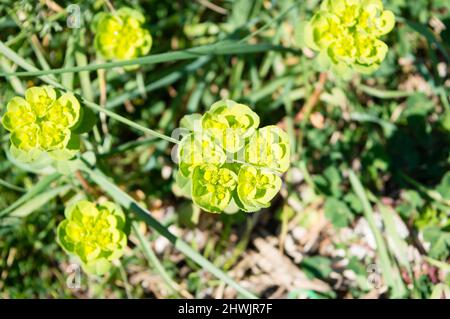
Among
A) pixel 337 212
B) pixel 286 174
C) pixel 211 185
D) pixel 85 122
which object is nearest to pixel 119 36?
pixel 85 122

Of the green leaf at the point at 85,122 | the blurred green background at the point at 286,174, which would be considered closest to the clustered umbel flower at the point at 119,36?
the blurred green background at the point at 286,174

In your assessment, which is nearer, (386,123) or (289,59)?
(386,123)

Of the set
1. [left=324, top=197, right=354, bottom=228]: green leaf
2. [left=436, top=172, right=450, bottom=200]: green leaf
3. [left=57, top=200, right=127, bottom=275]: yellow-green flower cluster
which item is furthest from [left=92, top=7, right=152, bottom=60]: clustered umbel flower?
[left=436, top=172, right=450, bottom=200]: green leaf

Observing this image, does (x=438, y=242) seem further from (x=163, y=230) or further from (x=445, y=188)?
(x=163, y=230)

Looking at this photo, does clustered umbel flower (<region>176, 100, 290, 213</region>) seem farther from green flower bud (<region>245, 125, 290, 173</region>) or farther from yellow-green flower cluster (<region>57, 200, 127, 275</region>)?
yellow-green flower cluster (<region>57, 200, 127, 275</region>)

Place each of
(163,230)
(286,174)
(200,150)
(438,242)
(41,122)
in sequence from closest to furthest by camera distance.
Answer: (200,150), (41,122), (163,230), (438,242), (286,174)
